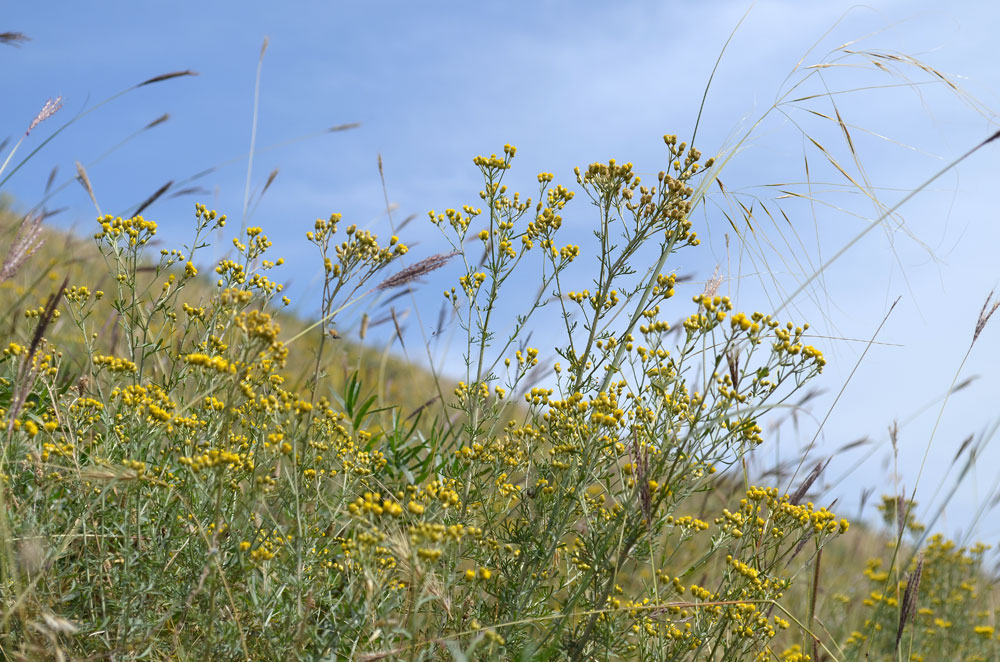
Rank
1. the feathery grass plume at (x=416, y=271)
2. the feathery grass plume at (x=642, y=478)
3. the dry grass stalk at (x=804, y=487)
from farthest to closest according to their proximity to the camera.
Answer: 1. the feathery grass plume at (x=416, y=271)
2. the dry grass stalk at (x=804, y=487)
3. the feathery grass plume at (x=642, y=478)

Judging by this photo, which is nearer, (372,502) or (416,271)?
(372,502)

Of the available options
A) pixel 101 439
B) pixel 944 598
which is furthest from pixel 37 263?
pixel 944 598

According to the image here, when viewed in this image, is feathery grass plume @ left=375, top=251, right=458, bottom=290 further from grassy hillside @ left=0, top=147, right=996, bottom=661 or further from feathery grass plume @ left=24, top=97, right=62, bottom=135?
feathery grass plume @ left=24, top=97, right=62, bottom=135

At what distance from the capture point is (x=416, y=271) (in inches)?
132

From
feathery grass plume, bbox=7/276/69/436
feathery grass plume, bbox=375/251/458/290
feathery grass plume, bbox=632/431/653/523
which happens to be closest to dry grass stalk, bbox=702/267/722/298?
feathery grass plume, bbox=632/431/653/523

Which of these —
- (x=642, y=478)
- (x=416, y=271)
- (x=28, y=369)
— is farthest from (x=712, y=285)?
(x=28, y=369)

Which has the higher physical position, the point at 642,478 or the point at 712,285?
the point at 712,285

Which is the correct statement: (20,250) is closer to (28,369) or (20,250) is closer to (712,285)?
(28,369)

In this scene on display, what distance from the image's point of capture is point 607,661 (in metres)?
2.64

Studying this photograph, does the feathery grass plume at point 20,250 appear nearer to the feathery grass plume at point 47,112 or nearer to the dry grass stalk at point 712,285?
the feathery grass plume at point 47,112

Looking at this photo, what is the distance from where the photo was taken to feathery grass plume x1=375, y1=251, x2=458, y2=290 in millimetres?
3361

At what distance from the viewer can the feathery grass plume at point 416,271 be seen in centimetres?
336

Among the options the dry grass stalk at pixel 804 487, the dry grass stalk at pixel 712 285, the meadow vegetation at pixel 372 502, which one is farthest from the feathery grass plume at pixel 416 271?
the dry grass stalk at pixel 804 487

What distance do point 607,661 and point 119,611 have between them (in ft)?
5.34
